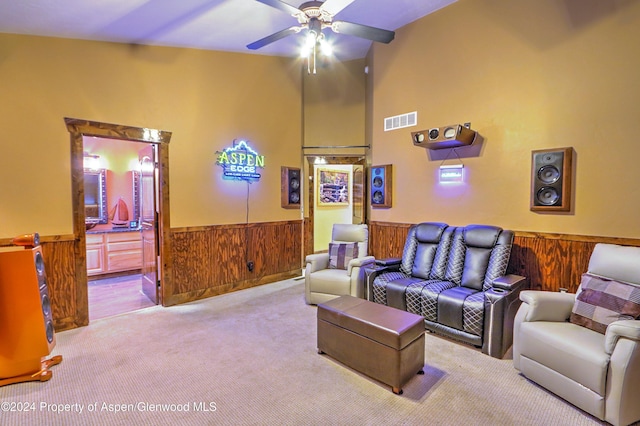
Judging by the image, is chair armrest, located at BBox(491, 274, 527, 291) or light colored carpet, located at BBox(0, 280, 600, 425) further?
chair armrest, located at BBox(491, 274, 527, 291)

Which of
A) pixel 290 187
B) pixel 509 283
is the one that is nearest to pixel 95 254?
pixel 290 187

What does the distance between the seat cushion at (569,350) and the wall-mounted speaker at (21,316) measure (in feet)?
12.4

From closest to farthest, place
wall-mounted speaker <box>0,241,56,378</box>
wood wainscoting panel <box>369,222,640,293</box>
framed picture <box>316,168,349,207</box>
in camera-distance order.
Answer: wall-mounted speaker <box>0,241,56,378</box> → wood wainscoting panel <box>369,222,640,293</box> → framed picture <box>316,168,349,207</box>

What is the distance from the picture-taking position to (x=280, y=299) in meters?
4.33

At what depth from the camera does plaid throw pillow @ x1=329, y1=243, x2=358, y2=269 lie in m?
4.25

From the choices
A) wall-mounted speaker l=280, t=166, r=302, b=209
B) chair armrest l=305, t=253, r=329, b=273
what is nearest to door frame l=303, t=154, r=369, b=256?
wall-mounted speaker l=280, t=166, r=302, b=209

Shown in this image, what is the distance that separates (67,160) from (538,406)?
479cm

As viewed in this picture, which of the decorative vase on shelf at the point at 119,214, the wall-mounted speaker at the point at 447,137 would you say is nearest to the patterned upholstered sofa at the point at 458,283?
the wall-mounted speaker at the point at 447,137

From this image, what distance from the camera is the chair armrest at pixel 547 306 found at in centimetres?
243

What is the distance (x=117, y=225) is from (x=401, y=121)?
5466 mm

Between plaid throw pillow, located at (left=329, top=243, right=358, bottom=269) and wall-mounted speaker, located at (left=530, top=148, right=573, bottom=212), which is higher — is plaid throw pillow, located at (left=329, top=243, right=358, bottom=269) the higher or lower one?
the lower one

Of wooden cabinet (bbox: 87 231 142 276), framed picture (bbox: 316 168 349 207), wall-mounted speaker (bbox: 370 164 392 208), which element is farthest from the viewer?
framed picture (bbox: 316 168 349 207)

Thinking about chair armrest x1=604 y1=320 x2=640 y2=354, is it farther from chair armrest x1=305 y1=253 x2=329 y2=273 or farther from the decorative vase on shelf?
the decorative vase on shelf

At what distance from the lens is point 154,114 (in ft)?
12.8
